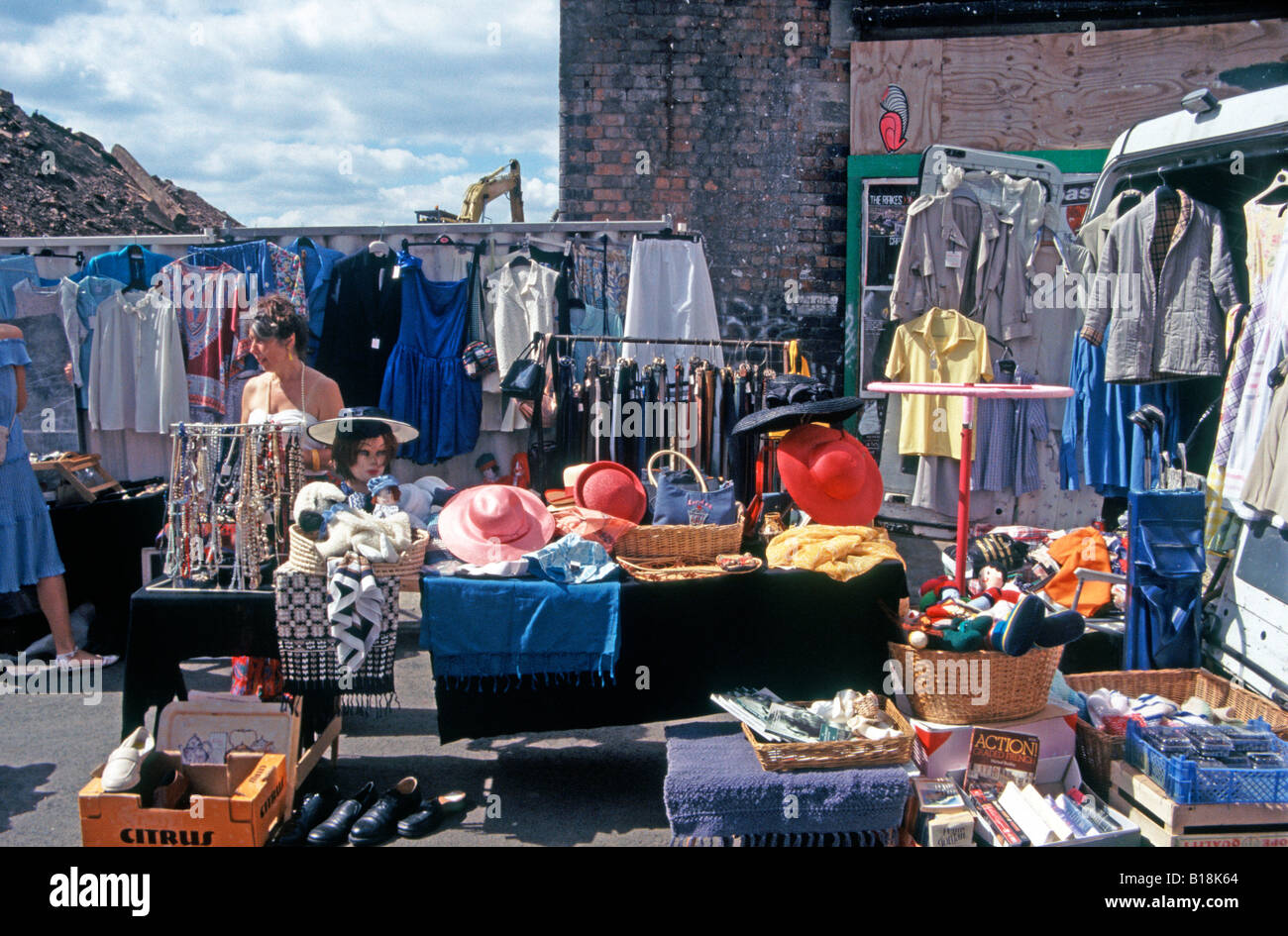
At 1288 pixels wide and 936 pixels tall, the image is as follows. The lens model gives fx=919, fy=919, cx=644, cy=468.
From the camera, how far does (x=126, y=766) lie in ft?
10.3

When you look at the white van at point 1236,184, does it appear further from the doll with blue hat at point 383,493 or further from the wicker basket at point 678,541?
the doll with blue hat at point 383,493

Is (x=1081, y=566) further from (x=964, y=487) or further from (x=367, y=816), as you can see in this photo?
(x=367, y=816)

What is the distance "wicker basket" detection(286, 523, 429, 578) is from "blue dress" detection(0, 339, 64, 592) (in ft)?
8.39

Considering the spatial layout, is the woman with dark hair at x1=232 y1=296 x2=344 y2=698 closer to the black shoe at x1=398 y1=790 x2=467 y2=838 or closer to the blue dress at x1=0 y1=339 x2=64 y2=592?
the blue dress at x1=0 y1=339 x2=64 y2=592

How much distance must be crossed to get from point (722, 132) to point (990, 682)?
Result: 5.99m

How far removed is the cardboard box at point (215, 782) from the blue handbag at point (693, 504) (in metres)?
1.70

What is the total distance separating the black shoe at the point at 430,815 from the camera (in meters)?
3.46

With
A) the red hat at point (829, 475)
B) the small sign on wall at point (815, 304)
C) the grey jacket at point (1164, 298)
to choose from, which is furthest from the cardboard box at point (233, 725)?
the small sign on wall at point (815, 304)

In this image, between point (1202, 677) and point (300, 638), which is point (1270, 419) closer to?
point (1202, 677)

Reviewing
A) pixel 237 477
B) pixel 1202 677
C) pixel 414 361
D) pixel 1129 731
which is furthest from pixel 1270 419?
pixel 414 361

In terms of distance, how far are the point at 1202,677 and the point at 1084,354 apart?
2363 mm

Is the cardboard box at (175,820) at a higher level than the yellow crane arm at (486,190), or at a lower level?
lower

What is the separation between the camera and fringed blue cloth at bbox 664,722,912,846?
10.2 ft

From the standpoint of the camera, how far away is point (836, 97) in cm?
800
